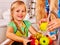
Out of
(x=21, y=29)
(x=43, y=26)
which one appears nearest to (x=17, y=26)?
(x=21, y=29)

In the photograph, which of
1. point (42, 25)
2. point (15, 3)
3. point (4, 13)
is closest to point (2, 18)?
point (4, 13)

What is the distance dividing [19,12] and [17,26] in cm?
10

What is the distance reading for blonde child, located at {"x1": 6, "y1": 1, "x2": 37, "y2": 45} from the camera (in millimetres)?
1102

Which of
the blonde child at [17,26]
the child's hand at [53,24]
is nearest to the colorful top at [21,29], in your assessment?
the blonde child at [17,26]

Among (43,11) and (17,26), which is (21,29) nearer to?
(17,26)

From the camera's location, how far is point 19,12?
1.11m

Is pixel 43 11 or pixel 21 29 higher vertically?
pixel 43 11

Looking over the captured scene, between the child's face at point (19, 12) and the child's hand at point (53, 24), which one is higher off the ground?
the child's face at point (19, 12)

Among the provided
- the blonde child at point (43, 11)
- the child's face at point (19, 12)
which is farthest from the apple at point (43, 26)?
the child's face at point (19, 12)

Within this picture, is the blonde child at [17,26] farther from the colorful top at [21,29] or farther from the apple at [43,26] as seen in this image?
the apple at [43,26]

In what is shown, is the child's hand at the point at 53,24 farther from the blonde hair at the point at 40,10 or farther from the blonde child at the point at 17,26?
the blonde child at the point at 17,26

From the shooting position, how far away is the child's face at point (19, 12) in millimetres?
1104

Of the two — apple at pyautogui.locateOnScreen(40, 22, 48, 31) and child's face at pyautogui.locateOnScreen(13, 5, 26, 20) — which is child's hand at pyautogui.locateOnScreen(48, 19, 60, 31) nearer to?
apple at pyautogui.locateOnScreen(40, 22, 48, 31)

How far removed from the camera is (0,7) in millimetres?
1079
